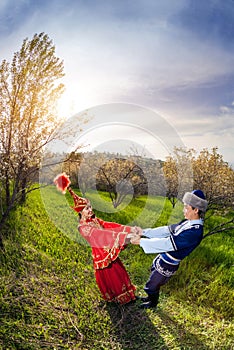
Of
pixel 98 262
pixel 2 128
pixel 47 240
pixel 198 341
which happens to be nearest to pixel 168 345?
pixel 198 341

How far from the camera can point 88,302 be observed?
196 inches

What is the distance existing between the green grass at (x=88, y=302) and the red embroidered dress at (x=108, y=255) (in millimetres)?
278

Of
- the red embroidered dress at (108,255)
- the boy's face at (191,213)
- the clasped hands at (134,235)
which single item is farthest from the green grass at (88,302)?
the boy's face at (191,213)

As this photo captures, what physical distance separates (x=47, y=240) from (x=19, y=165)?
191 centimetres

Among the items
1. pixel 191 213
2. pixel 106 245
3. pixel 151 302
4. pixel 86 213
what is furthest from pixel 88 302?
pixel 191 213

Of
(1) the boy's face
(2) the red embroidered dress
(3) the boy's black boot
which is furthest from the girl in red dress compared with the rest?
(1) the boy's face

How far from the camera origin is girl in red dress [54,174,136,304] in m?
4.33

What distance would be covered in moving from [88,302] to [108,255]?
0.96 m

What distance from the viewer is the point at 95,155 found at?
12531 millimetres

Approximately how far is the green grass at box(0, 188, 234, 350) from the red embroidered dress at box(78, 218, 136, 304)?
0.28 m

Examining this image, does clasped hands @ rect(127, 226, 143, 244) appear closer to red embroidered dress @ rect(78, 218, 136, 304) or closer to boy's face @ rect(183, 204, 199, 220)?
red embroidered dress @ rect(78, 218, 136, 304)

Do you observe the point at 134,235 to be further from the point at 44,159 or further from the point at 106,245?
the point at 44,159

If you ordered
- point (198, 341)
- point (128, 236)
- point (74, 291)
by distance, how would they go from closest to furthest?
point (128, 236)
point (198, 341)
point (74, 291)

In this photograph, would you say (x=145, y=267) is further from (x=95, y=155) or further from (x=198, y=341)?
(x=95, y=155)
